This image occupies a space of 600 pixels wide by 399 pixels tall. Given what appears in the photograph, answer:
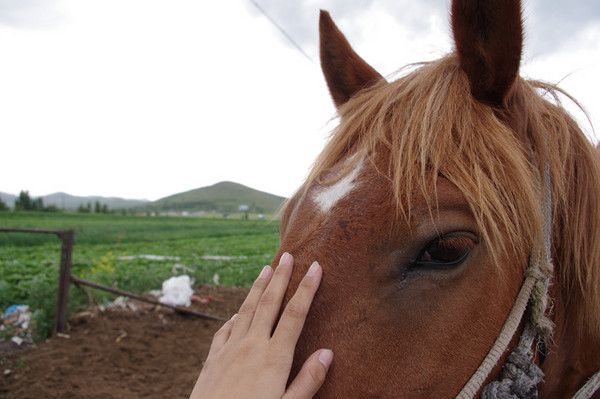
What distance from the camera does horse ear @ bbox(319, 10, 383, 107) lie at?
7.16ft

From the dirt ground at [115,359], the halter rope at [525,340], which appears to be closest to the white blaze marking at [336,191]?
the halter rope at [525,340]

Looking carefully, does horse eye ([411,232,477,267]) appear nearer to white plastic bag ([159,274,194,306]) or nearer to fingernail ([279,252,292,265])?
fingernail ([279,252,292,265])

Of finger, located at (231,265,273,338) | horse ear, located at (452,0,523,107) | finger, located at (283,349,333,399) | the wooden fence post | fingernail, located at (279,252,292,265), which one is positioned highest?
horse ear, located at (452,0,523,107)

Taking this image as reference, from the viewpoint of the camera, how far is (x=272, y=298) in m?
1.30

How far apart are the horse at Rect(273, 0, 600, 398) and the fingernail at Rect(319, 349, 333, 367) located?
1.5 inches

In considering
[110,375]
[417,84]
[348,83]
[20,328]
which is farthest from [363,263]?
[20,328]

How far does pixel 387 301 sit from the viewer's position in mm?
1336

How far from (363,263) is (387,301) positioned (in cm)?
13

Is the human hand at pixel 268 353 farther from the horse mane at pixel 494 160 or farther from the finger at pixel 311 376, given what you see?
the horse mane at pixel 494 160

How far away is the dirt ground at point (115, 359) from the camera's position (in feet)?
17.5

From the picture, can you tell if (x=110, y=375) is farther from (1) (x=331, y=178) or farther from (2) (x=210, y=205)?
(2) (x=210, y=205)

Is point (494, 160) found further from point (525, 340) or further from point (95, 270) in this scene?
point (95, 270)

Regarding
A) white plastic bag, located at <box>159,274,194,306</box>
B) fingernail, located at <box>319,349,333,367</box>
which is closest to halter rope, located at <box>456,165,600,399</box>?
fingernail, located at <box>319,349,333,367</box>

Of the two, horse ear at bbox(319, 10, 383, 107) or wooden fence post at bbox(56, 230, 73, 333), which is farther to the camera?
wooden fence post at bbox(56, 230, 73, 333)
